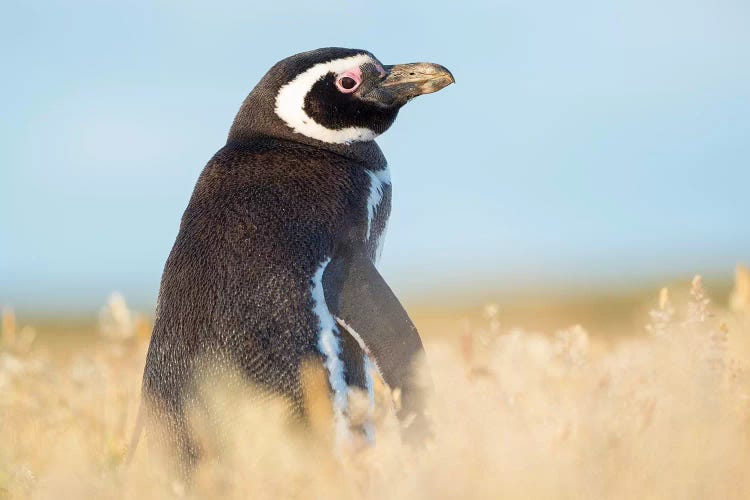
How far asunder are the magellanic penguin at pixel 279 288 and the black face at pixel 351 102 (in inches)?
5.0

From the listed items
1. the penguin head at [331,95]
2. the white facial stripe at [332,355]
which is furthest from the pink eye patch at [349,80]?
the white facial stripe at [332,355]

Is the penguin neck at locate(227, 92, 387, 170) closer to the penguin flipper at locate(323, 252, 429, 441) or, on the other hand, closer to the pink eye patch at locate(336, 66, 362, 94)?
the pink eye patch at locate(336, 66, 362, 94)

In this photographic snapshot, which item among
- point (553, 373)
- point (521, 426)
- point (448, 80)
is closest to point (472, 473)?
point (521, 426)

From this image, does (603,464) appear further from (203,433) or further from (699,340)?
(203,433)

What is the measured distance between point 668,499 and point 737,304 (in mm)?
1631

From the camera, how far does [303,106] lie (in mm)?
4871

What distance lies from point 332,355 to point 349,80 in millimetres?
1665

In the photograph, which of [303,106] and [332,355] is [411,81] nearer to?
[303,106]

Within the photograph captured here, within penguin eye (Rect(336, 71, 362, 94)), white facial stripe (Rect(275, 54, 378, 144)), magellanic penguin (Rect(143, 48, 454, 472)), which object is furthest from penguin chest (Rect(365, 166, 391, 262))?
penguin eye (Rect(336, 71, 362, 94))

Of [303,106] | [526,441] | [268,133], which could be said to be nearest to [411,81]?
[303,106]

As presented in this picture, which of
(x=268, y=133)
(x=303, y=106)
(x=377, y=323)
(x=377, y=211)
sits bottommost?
(x=377, y=323)

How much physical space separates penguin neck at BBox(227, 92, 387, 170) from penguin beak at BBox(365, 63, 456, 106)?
361mm

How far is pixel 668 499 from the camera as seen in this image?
2852 millimetres

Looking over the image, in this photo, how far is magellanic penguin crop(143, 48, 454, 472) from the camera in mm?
3953
